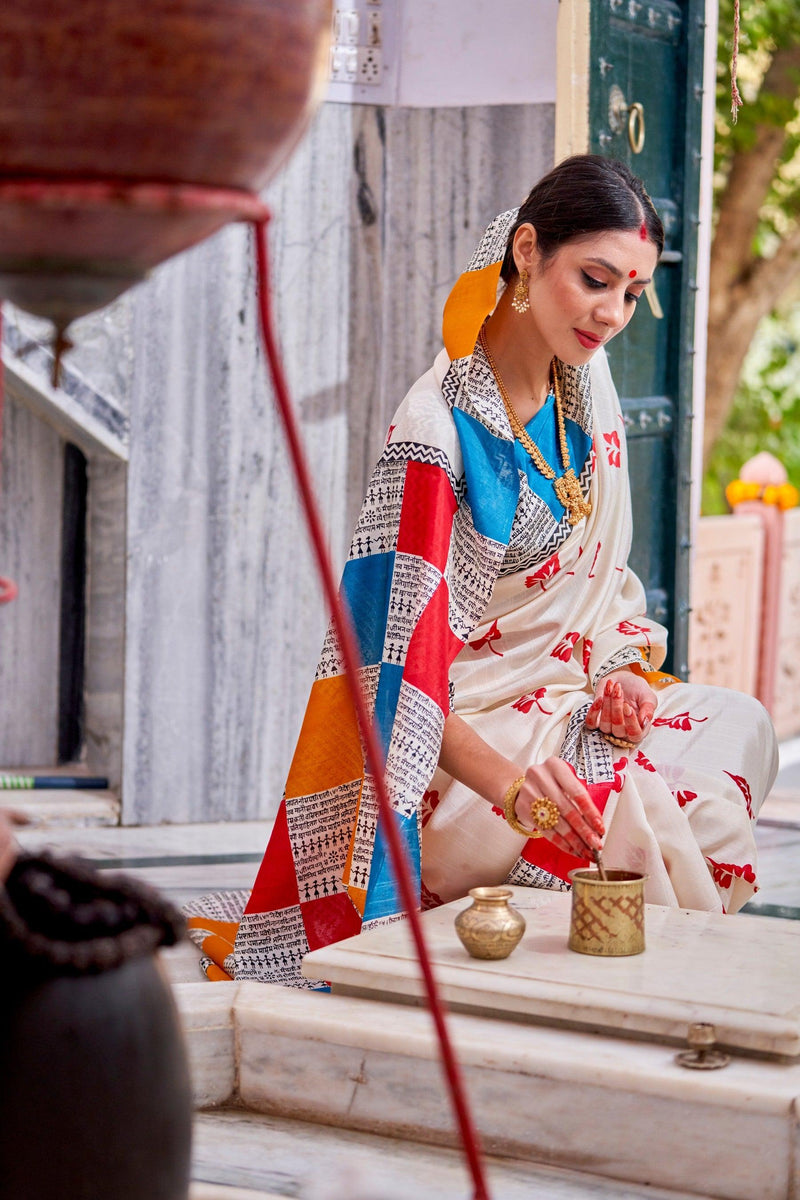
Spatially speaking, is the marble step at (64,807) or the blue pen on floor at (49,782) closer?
the marble step at (64,807)

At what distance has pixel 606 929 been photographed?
7.43 ft

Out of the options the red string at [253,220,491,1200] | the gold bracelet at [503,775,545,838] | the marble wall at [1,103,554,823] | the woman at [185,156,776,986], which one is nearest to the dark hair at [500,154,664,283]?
the woman at [185,156,776,986]

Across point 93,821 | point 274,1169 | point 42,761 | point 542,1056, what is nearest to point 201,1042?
point 274,1169

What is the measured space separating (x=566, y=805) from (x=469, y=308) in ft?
3.25

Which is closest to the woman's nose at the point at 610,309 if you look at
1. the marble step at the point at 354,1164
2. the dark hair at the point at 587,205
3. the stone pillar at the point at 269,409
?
the dark hair at the point at 587,205

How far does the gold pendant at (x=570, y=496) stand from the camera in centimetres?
304

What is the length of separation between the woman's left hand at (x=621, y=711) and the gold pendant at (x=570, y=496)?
0.32 meters

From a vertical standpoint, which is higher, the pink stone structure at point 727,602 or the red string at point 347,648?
the red string at point 347,648

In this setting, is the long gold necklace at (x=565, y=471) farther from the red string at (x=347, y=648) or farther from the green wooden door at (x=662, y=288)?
the red string at (x=347, y=648)

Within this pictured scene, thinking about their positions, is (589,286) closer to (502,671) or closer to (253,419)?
(502,671)

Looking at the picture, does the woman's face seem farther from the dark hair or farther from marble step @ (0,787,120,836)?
marble step @ (0,787,120,836)

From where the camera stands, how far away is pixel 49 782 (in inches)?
178

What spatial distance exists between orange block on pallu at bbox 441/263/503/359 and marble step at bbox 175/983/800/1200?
1207mm

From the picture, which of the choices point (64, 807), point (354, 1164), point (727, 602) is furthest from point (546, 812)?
point (727, 602)
